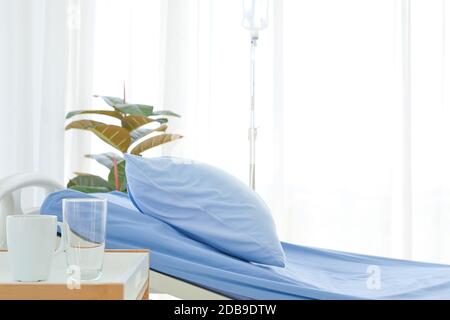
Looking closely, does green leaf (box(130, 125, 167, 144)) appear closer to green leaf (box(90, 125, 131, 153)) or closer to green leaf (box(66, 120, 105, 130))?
green leaf (box(90, 125, 131, 153))

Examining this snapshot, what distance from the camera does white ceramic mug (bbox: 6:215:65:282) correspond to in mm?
924

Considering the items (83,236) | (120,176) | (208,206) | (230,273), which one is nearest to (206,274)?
(230,273)

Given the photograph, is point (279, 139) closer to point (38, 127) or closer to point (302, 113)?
point (302, 113)

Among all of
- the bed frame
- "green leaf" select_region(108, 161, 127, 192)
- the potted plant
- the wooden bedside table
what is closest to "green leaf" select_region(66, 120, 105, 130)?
the potted plant

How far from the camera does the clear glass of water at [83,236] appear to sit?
3.19 ft

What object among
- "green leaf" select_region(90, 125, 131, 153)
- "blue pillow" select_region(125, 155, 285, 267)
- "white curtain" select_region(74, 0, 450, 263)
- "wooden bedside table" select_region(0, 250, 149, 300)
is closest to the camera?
"wooden bedside table" select_region(0, 250, 149, 300)

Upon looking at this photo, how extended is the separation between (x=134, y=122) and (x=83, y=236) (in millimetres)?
2077

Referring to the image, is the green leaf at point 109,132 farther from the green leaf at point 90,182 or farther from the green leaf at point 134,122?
the green leaf at point 90,182

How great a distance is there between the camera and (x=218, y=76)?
11.6ft

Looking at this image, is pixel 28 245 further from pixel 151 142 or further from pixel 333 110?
pixel 333 110

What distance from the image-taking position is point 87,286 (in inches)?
34.9

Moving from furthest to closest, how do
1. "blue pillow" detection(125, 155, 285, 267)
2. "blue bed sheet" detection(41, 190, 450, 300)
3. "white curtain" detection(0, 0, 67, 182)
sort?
"white curtain" detection(0, 0, 67, 182)
"blue pillow" detection(125, 155, 285, 267)
"blue bed sheet" detection(41, 190, 450, 300)

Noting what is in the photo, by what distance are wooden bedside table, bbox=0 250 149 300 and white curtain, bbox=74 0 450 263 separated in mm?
2450
